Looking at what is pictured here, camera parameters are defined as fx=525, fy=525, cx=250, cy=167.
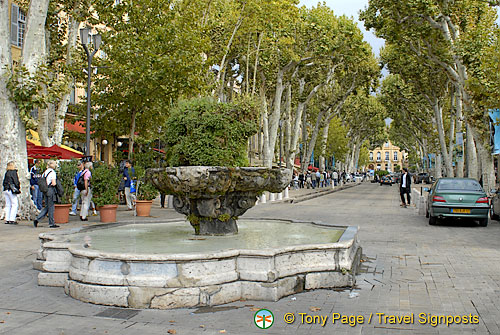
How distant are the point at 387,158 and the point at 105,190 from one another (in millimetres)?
158656

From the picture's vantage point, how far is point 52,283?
675 cm

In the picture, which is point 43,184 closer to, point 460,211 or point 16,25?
point 460,211

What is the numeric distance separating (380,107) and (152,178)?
195ft

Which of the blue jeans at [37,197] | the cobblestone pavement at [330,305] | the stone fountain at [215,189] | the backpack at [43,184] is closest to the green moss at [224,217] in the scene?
the stone fountain at [215,189]

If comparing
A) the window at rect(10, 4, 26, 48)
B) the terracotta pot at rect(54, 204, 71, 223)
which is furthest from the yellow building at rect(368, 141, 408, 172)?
the terracotta pot at rect(54, 204, 71, 223)

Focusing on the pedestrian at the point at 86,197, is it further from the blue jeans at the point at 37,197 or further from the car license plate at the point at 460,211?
the car license plate at the point at 460,211

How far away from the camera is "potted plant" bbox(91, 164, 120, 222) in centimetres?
1427

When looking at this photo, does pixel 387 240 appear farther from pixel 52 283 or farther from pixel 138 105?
pixel 138 105

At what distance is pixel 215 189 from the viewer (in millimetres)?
7512

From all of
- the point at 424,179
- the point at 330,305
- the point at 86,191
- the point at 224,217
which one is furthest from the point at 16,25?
the point at 424,179

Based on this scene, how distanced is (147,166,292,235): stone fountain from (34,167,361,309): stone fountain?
15 mm

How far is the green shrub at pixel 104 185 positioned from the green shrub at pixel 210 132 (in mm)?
6554

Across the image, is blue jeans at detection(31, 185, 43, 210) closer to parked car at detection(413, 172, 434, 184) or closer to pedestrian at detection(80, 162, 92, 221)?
pedestrian at detection(80, 162, 92, 221)

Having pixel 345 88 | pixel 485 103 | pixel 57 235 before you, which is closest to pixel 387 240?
pixel 57 235
